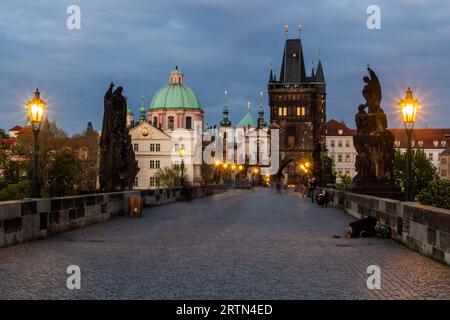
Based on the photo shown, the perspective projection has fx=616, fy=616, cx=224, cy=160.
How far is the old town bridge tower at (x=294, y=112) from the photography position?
12588 cm

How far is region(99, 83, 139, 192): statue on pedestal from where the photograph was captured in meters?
24.5

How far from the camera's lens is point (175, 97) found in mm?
125250

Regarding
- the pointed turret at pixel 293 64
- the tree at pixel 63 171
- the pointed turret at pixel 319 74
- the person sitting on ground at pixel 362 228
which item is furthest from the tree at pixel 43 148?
the pointed turret at pixel 319 74

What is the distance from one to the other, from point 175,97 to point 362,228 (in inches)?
4400

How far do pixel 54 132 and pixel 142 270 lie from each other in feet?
200

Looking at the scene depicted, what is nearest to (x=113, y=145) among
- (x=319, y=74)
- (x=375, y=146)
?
(x=375, y=146)

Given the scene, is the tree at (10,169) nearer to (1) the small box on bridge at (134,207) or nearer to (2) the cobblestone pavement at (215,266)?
(1) the small box on bridge at (134,207)

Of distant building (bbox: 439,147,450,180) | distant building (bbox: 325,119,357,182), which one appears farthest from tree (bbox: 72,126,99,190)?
distant building (bbox: 325,119,357,182)

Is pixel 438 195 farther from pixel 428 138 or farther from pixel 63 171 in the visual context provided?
pixel 428 138

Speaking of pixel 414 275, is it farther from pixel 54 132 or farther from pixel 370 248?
pixel 54 132

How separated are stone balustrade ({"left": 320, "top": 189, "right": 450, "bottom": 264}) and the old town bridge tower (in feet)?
354

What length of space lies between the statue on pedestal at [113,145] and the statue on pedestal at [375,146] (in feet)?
30.2
